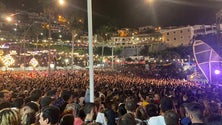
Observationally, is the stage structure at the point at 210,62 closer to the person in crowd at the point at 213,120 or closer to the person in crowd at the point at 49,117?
the person in crowd at the point at 213,120

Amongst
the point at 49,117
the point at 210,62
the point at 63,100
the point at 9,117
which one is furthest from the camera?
the point at 210,62

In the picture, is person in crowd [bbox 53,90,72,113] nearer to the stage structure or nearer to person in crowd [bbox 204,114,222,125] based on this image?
person in crowd [bbox 204,114,222,125]

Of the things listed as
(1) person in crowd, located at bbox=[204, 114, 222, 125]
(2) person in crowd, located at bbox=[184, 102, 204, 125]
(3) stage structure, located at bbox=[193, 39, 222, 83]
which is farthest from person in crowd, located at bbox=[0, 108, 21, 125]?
(3) stage structure, located at bbox=[193, 39, 222, 83]

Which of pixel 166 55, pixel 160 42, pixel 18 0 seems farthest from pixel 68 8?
pixel 160 42

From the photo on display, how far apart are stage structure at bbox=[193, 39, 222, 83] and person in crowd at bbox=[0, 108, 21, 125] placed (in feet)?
73.7

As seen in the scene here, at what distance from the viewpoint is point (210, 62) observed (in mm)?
26125

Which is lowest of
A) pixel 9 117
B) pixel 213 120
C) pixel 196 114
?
pixel 213 120

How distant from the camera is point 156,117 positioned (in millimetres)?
6500

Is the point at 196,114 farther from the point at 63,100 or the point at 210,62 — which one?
the point at 210,62

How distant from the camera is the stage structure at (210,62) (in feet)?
84.4

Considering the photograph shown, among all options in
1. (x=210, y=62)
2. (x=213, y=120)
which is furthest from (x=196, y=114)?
(x=210, y=62)

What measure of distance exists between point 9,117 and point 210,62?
77.4ft

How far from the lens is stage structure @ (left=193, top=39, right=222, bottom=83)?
2572cm

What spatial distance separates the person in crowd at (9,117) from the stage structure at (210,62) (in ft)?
73.7
